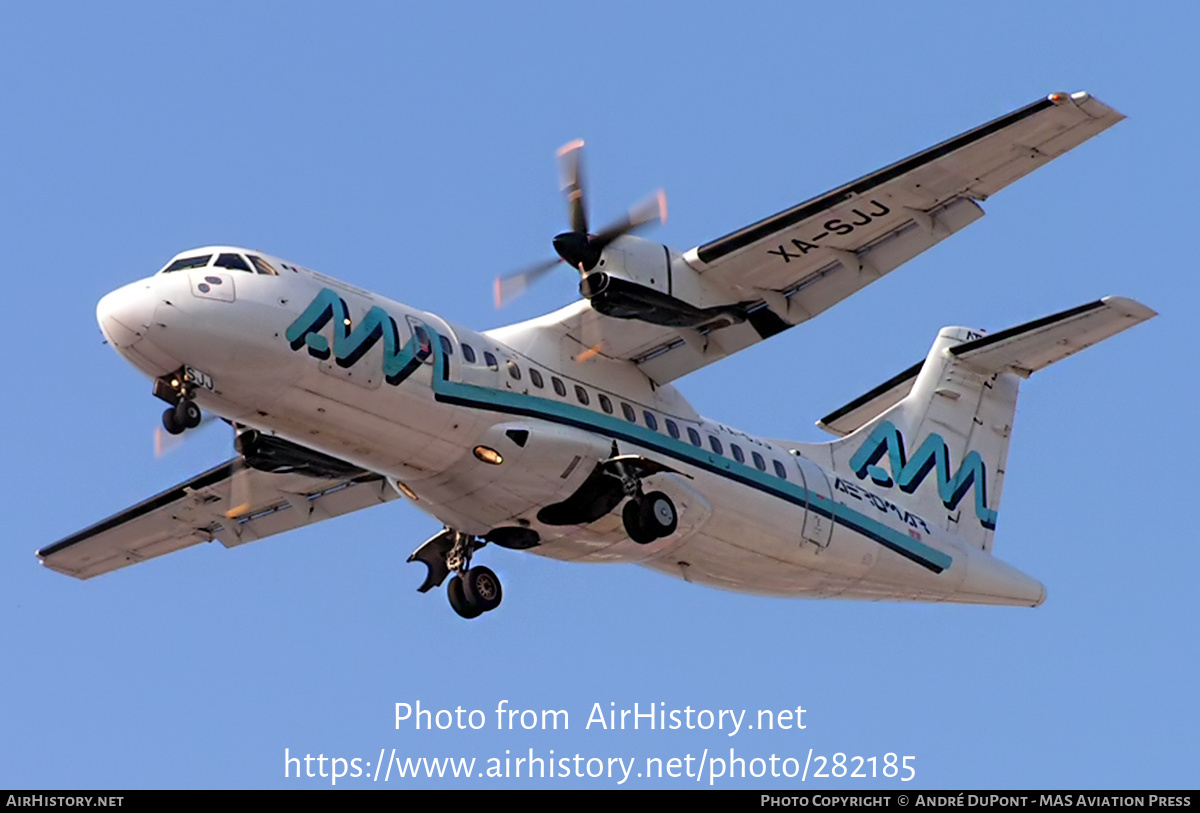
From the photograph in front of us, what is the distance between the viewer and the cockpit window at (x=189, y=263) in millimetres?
14570

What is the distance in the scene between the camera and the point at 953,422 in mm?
20469

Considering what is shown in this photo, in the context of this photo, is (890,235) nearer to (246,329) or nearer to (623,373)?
(623,373)

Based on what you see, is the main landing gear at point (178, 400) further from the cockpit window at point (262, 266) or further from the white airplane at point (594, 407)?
the cockpit window at point (262, 266)

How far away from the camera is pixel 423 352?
602 inches

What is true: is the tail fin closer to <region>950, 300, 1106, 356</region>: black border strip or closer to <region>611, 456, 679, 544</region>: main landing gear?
<region>950, 300, 1106, 356</region>: black border strip

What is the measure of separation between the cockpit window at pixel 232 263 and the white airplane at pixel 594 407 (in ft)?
0.06

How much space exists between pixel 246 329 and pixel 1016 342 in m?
8.49

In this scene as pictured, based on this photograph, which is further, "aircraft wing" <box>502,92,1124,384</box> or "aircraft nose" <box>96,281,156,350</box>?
"aircraft wing" <box>502,92,1124,384</box>

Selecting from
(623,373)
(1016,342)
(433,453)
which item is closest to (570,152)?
(623,373)

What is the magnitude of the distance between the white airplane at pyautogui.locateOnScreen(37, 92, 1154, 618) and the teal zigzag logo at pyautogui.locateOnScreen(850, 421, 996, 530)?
4 centimetres

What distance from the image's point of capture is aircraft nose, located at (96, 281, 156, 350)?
1410cm

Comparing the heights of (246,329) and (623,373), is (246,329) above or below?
below

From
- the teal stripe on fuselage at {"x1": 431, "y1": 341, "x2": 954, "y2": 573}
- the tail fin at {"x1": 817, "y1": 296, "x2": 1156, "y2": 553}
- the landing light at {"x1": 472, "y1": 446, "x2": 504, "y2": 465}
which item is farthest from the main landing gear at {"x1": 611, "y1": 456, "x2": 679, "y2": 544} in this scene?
the tail fin at {"x1": 817, "y1": 296, "x2": 1156, "y2": 553}

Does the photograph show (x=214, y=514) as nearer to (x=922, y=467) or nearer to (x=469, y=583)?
(x=469, y=583)
